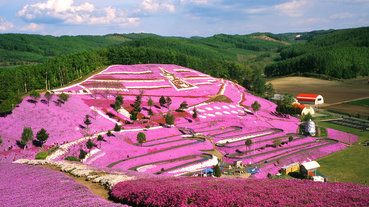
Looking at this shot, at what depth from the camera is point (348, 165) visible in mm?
59750

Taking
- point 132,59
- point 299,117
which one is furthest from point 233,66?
point 299,117

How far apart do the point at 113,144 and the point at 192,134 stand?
72.3 ft

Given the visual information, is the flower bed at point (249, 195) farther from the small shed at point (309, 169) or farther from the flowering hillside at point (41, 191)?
the small shed at point (309, 169)

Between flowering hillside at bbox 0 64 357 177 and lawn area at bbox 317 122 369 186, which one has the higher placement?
flowering hillside at bbox 0 64 357 177

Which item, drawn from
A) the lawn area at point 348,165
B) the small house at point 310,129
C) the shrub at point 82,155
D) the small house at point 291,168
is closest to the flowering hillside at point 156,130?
the shrub at point 82,155

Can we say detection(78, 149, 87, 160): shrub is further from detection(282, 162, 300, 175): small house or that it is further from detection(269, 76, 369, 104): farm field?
detection(269, 76, 369, 104): farm field

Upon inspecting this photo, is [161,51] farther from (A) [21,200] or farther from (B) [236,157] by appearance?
(A) [21,200]

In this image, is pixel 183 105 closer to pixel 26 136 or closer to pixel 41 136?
pixel 41 136

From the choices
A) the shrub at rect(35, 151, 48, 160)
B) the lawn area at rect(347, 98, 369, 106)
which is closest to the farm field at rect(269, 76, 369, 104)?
the lawn area at rect(347, 98, 369, 106)

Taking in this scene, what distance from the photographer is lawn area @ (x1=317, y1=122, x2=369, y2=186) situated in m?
52.8

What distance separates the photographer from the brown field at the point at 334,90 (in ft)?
404

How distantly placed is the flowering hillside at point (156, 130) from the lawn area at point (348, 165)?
3.07 meters

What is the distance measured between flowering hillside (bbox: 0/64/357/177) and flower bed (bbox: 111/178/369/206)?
90.2 feet

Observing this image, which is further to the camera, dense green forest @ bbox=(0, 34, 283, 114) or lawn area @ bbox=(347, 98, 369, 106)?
lawn area @ bbox=(347, 98, 369, 106)
